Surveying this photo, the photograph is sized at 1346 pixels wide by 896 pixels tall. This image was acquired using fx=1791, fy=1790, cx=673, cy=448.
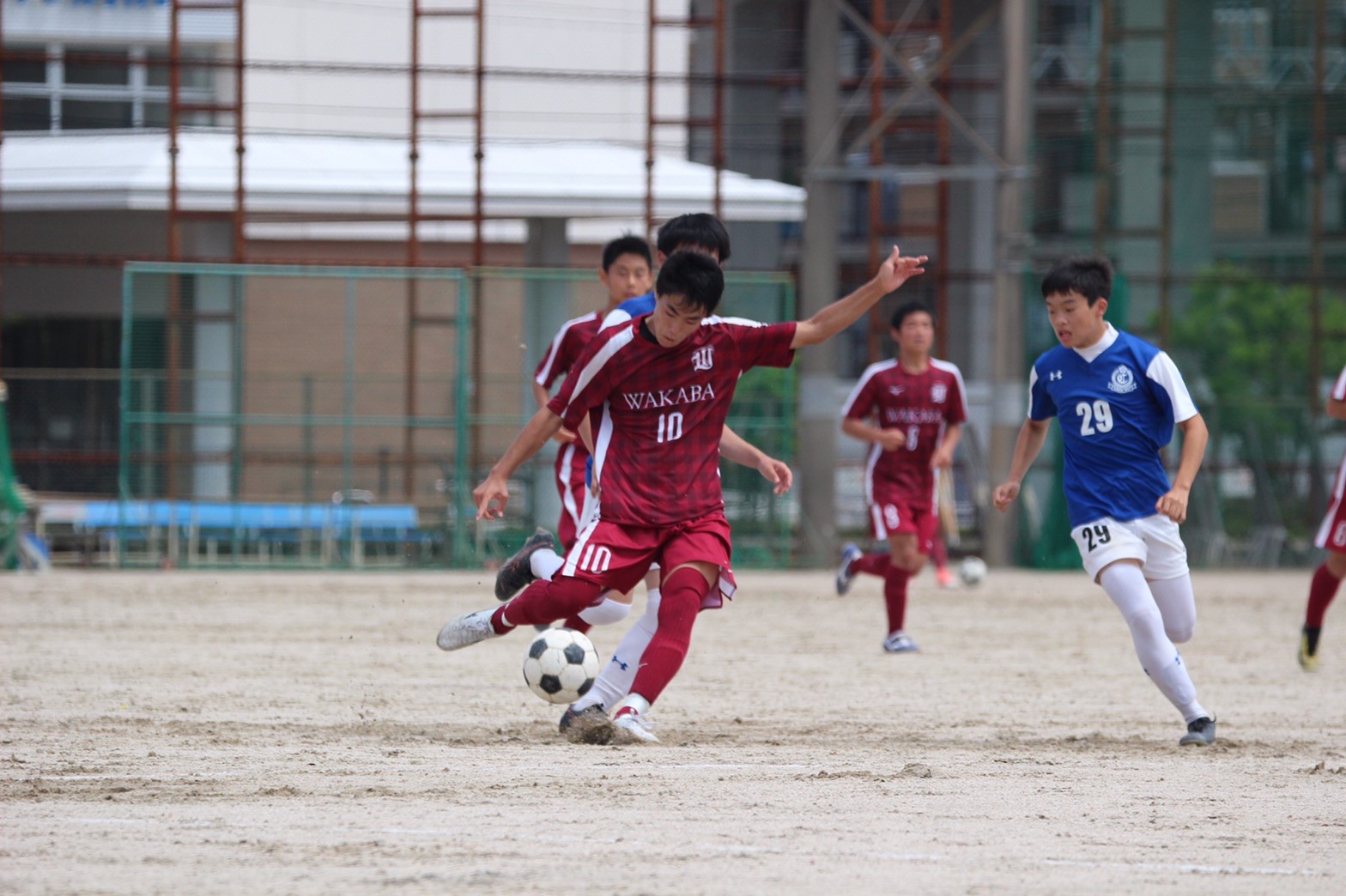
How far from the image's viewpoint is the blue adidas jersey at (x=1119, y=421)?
6770 mm

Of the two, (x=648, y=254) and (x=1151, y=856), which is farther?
(x=648, y=254)

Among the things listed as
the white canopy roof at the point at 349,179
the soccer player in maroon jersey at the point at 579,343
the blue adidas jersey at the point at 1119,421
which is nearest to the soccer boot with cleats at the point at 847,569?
the soccer player in maroon jersey at the point at 579,343

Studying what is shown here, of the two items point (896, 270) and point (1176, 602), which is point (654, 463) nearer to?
point (896, 270)

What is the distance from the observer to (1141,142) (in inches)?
794

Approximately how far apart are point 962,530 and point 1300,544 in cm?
367

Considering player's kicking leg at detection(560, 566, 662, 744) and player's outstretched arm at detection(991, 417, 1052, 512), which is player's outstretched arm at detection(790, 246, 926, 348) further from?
player's outstretched arm at detection(991, 417, 1052, 512)

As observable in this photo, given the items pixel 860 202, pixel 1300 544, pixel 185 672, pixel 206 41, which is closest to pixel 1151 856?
pixel 185 672

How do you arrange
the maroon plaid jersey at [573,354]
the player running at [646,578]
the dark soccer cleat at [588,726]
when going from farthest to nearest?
the maroon plaid jersey at [573,354], the player running at [646,578], the dark soccer cleat at [588,726]

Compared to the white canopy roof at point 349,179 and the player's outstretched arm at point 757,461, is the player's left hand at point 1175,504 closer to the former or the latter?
the player's outstretched arm at point 757,461

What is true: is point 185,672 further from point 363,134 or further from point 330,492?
point 363,134

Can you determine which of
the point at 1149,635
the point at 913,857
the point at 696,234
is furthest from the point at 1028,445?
the point at 913,857

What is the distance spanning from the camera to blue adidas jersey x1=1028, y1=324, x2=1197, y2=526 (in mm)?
6770

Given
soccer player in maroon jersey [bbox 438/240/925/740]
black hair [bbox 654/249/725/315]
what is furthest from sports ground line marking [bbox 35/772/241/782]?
black hair [bbox 654/249/725/315]

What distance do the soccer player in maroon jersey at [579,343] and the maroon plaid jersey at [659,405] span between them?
1261 mm
